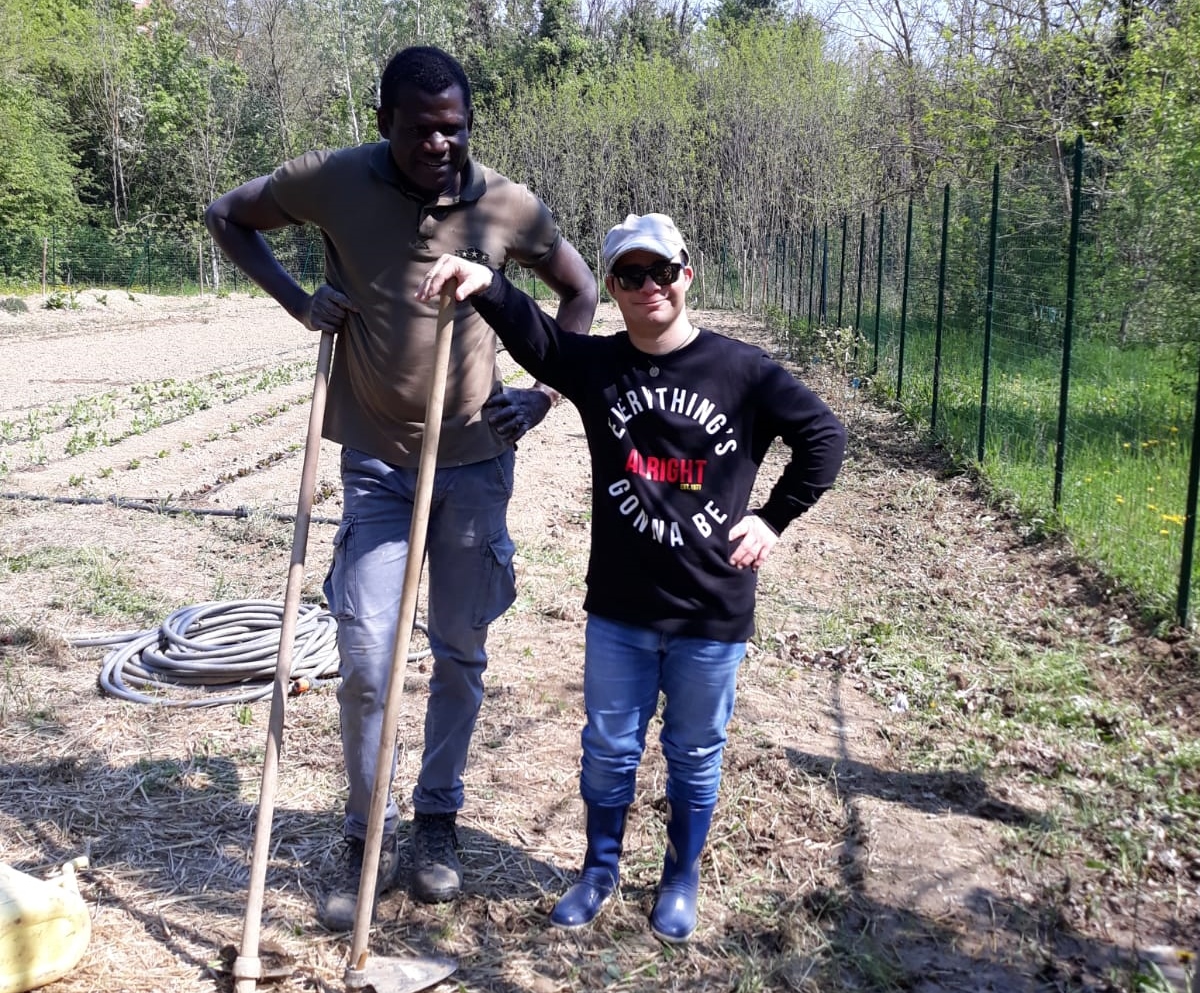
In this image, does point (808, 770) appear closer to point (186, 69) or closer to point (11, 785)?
point (11, 785)

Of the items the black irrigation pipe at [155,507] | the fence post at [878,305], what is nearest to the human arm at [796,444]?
the black irrigation pipe at [155,507]

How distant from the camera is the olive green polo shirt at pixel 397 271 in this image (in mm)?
2766

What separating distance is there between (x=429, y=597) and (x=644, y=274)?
0.97 meters

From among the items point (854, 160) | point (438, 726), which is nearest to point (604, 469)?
point (438, 726)

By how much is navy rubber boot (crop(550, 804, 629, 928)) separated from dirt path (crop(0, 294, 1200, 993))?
0.21ft

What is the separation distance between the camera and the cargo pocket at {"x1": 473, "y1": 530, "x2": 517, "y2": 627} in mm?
2893

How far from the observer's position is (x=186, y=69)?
38281 millimetres

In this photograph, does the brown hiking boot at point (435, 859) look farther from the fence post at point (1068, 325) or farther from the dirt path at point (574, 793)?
the fence post at point (1068, 325)

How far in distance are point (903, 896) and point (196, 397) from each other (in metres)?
11.0

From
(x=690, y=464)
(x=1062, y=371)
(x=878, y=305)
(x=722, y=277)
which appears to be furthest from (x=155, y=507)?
(x=722, y=277)

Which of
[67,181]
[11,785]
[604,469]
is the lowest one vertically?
[11,785]

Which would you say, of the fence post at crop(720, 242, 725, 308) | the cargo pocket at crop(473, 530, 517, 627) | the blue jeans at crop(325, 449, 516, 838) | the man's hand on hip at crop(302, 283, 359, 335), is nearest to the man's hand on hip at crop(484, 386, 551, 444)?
the blue jeans at crop(325, 449, 516, 838)

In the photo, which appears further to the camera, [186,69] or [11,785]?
[186,69]

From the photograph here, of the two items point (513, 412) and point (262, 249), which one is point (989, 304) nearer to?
point (513, 412)
